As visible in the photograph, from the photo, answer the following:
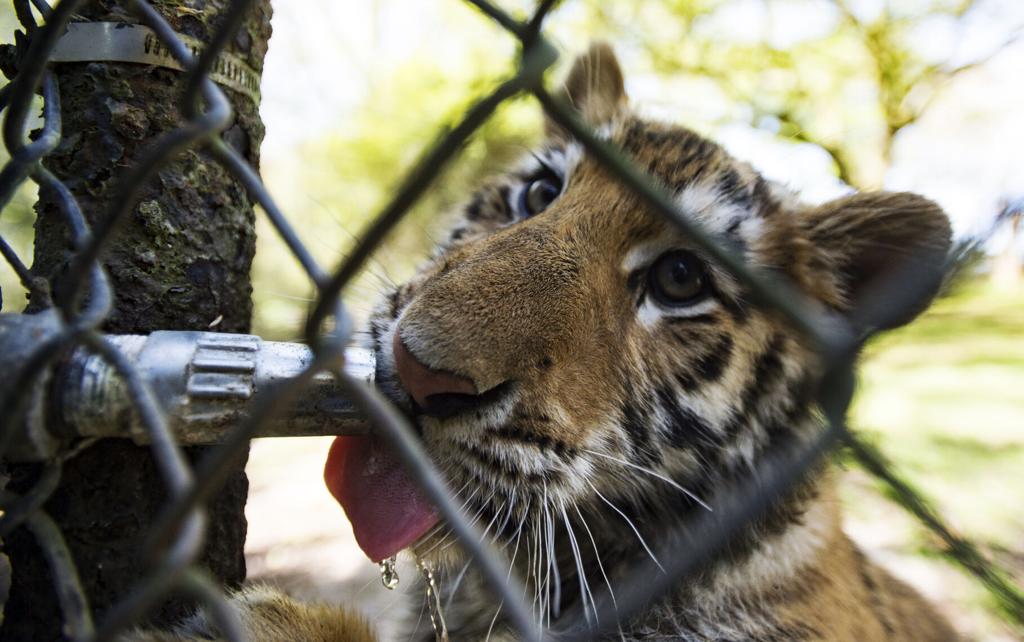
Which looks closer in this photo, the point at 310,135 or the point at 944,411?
the point at 944,411

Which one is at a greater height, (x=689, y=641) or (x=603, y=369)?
(x=603, y=369)

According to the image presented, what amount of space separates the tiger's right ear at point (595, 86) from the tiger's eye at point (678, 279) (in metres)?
0.84

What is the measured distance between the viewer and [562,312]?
1.50 m

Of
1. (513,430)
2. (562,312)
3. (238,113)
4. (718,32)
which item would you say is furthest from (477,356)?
(718,32)

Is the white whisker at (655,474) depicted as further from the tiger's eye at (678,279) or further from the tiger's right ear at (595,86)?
the tiger's right ear at (595,86)

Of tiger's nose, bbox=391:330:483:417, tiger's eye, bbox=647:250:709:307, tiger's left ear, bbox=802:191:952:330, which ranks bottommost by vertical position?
tiger's nose, bbox=391:330:483:417

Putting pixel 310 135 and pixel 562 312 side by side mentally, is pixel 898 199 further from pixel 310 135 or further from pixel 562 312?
pixel 310 135

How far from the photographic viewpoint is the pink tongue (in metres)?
1.33

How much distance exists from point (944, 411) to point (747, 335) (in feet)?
19.1

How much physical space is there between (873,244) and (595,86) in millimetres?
1163

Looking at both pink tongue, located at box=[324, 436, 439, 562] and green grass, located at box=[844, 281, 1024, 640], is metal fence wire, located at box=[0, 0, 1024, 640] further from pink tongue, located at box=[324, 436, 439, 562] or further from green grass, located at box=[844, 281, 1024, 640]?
green grass, located at box=[844, 281, 1024, 640]

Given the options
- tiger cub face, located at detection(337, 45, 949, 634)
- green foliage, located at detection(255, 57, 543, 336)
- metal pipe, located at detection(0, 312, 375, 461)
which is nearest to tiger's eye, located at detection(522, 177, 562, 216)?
tiger cub face, located at detection(337, 45, 949, 634)

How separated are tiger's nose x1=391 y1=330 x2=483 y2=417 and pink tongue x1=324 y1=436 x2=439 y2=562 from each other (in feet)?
0.44

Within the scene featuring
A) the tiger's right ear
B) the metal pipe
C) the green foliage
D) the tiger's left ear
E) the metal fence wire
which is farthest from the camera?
the green foliage
